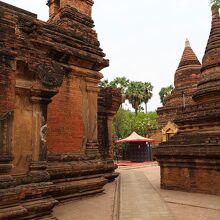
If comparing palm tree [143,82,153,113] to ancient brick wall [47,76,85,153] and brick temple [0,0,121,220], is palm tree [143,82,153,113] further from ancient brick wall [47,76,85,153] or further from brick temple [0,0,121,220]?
ancient brick wall [47,76,85,153]

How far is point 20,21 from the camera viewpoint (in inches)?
266

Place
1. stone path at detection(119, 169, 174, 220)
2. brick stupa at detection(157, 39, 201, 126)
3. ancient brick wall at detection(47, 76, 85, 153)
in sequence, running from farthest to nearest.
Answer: brick stupa at detection(157, 39, 201, 126), ancient brick wall at detection(47, 76, 85, 153), stone path at detection(119, 169, 174, 220)

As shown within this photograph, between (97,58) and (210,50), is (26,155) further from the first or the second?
(210,50)

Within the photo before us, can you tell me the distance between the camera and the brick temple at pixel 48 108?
211 inches

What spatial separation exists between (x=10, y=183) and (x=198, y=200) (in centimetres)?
492

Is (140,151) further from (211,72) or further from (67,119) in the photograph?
(67,119)

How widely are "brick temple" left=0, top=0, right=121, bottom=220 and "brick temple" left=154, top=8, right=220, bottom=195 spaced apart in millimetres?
2424

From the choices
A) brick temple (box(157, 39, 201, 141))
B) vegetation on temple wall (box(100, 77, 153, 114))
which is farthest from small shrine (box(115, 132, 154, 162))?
vegetation on temple wall (box(100, 77, 153, 114))

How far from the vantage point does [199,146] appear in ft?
29.1

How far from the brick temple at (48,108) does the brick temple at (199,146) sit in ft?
7.95

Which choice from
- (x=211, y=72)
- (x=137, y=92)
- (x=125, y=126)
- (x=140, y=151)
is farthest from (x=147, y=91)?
(x=211, y=72)

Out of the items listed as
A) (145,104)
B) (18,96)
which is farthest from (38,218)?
(145,104)

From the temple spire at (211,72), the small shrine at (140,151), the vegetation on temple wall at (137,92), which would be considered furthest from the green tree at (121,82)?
the temple spire at (211,72)

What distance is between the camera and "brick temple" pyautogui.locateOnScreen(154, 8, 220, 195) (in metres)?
8.55
